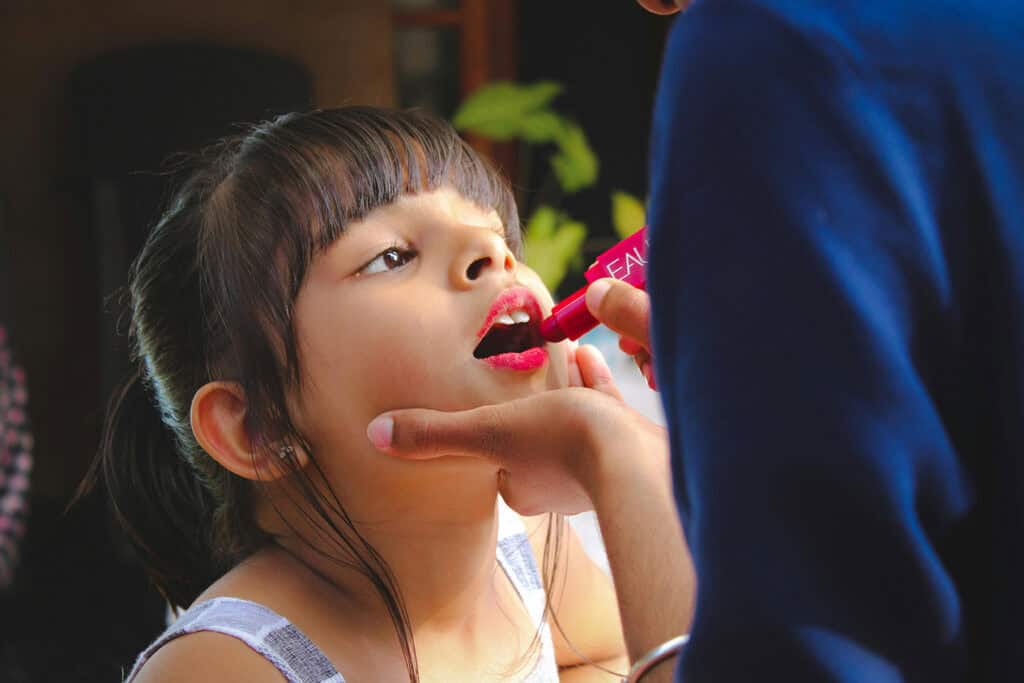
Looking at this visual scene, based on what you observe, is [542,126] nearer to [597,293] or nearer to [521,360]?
[521,360]

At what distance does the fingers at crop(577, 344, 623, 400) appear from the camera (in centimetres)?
83

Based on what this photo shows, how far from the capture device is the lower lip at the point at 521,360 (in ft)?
2.52

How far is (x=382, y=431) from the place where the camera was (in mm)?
708

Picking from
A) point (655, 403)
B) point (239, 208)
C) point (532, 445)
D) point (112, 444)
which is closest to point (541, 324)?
point (532, 445)

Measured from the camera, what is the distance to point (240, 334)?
808 millimetres

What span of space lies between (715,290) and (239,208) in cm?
54

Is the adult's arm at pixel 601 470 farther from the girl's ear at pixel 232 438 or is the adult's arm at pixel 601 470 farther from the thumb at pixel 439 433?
the girl's ear at pixel 232 438

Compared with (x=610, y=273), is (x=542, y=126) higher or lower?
lower

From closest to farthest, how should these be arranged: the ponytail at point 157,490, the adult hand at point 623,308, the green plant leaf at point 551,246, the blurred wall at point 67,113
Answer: the adult hand at point 623,308
the ponytail at point 157,490
the green plant leaf at point 551,246
the blurred wall at point 67,113

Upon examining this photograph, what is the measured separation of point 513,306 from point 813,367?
44cm

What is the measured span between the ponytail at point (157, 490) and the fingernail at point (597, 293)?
45 centimetres

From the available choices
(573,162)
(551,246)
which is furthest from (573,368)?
(573,162)

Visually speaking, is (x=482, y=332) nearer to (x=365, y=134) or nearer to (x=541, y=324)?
(x=541, y=324)

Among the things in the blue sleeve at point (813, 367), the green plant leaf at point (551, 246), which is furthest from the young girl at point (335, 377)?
the green plant leaf at point (551, 246)
